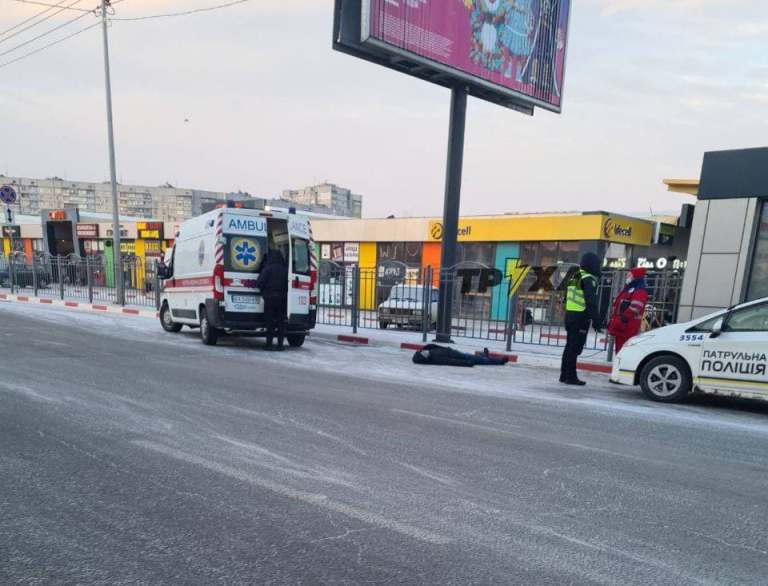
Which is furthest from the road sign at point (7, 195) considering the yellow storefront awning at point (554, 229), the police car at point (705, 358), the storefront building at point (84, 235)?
the police car at point (705, 358)

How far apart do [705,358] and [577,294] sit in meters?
1.99

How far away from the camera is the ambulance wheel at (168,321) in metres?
12.7

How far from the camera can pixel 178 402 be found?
5746 millimetres

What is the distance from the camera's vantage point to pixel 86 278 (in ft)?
66.2

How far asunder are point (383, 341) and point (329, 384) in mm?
5149

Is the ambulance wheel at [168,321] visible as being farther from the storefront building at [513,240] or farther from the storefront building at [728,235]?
the storefront building at [728,235]

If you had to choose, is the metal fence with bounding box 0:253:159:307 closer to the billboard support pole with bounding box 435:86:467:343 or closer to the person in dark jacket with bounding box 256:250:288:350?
the person in dark jacket with bounding box 256:250:288:350

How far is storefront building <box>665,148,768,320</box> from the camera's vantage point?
10.6 metres

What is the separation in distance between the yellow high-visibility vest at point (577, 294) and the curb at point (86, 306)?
13278mm

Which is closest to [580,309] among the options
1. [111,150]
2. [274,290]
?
[274,290]

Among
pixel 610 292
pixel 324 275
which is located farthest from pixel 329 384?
pixel 324 275

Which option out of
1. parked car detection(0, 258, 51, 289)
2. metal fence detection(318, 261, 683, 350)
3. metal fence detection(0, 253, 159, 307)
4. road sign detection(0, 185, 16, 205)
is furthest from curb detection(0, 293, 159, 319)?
metal fence detection(318, 261, 683, 350)

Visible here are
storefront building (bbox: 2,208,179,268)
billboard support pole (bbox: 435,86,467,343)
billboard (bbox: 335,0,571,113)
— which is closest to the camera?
billboard (bbox: 335,0,571,113)

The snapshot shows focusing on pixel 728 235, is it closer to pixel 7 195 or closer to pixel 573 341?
pixel 573 341
